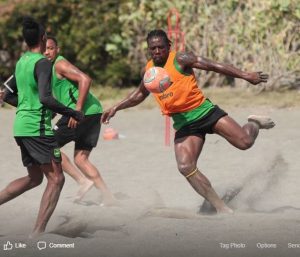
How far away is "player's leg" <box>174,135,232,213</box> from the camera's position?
7.51m

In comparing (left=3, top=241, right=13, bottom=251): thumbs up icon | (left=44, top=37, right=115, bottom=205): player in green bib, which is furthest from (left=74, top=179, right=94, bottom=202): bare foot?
(left=3, top=241, right=13, bottom=251): thumbs up icon

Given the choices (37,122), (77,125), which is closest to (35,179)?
(37,122)

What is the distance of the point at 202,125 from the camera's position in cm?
763

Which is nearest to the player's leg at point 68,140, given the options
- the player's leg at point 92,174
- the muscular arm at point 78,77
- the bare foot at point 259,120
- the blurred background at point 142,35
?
the player's leg at point 92,174

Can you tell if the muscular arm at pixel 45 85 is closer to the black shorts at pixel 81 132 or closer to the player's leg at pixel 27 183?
the player's leg at pixel 27 183

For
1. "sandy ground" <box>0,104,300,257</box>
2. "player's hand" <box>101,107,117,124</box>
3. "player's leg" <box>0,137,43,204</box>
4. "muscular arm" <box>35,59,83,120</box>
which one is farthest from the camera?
"player's hand" <box>101,107,117,124</box>

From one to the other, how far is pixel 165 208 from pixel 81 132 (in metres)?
1.12

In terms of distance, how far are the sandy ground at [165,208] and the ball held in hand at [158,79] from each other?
1.01 metres

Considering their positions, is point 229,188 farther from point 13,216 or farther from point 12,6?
point 12,6

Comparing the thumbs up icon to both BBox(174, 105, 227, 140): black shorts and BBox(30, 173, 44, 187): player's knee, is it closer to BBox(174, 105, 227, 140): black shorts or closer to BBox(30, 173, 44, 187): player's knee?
BBox(30, 173, 44, 187): player's knee

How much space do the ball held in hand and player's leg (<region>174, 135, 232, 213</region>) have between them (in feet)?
1.58

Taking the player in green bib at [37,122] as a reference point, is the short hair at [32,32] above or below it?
above

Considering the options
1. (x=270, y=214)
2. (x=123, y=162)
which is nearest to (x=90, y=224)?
(x=270, y=214)

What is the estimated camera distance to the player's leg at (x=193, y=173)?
7508 mm
